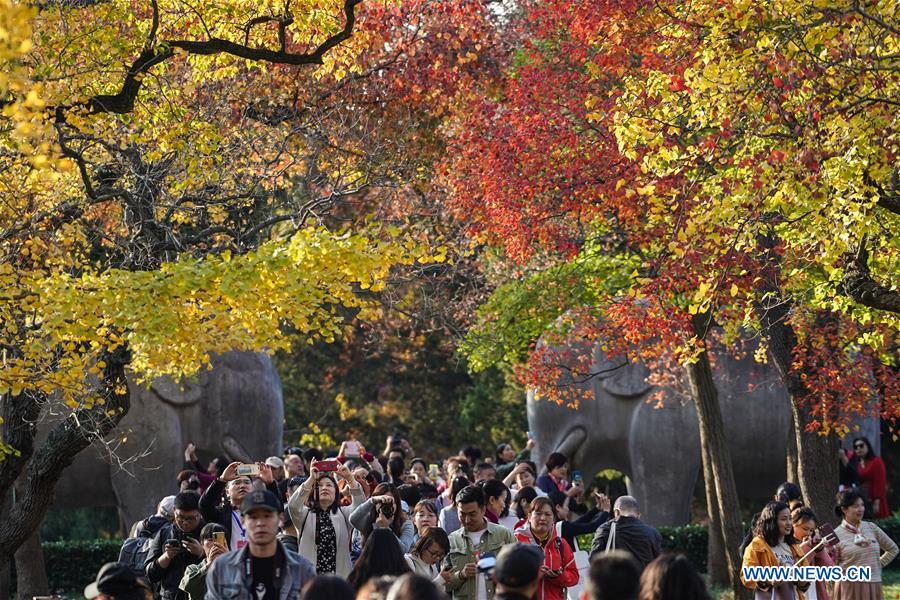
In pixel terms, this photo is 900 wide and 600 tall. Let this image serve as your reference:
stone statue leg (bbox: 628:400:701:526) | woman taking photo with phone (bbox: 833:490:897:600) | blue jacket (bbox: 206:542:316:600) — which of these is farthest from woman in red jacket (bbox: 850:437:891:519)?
blue jacket (bbox: 206:542:316:600)

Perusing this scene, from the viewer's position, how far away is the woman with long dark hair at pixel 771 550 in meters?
10.9

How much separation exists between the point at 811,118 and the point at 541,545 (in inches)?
157

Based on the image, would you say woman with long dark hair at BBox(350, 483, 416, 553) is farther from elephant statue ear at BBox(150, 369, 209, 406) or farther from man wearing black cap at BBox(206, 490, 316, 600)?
elephant statue ear at BBox(150, 369, 209, 406)

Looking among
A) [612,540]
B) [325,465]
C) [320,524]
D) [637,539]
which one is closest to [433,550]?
[320,524]

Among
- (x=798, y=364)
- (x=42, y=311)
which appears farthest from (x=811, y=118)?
(x=42, y=311)

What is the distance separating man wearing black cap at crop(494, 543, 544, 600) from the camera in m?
6.81

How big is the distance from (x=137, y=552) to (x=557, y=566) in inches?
133

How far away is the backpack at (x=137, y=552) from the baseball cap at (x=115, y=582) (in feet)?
11.8

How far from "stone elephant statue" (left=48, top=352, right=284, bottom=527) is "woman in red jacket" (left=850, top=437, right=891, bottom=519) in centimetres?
945

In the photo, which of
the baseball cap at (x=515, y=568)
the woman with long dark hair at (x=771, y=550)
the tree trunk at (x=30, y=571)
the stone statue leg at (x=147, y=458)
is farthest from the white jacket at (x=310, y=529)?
the stone statue leg at (x=147, y=458)

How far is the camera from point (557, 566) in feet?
34.1

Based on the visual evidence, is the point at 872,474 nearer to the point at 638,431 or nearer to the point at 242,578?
the point at 638,431

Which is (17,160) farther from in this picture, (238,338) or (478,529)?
(478,529)

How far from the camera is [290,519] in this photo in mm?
11242
